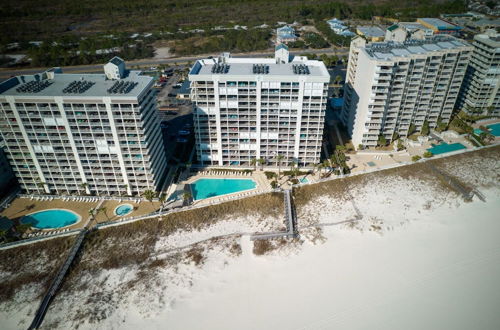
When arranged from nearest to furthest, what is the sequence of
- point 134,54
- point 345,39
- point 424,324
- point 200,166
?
point 424,324, point 200,166, point 134,54, point 345,39

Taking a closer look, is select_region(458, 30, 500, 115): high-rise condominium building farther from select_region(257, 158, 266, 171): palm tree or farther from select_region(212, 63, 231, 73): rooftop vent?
select_region(212, 63, 231, 73): rooftop vent

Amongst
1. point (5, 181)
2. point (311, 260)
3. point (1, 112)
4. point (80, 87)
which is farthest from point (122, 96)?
point (311, 260)

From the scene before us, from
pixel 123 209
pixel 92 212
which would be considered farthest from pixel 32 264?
pixel 123 209

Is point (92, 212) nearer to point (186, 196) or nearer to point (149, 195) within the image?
point (149, 195)

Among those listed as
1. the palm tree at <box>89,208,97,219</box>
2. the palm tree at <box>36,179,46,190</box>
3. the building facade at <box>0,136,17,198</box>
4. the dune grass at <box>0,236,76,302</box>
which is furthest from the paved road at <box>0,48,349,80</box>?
the dune grass at <box>0,236,76,302</box>

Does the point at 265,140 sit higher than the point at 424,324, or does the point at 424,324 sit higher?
the point at 265,140

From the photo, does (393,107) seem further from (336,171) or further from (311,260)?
(311,260)
